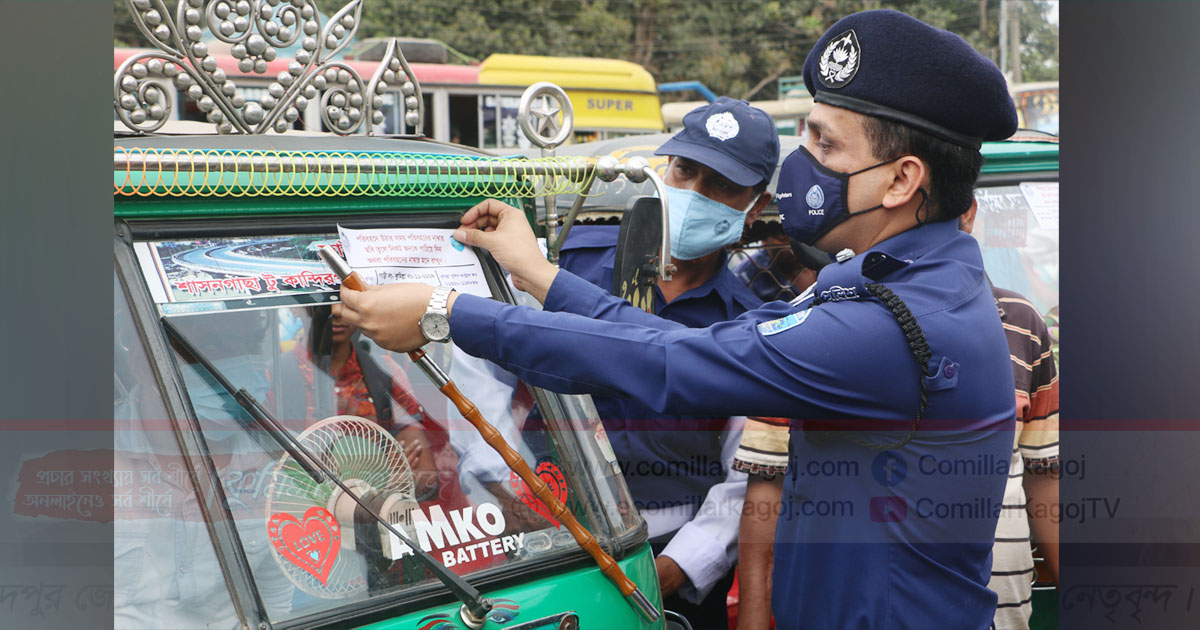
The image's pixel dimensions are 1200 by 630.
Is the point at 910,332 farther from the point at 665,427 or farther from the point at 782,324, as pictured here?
the point at 665,427

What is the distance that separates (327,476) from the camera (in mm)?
1776

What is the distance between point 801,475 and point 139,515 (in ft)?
4.03

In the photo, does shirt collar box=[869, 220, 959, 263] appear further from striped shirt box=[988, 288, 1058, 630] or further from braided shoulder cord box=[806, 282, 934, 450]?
striped shirt box=[988, 288, 1058, 630]

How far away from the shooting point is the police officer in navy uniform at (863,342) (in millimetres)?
1752

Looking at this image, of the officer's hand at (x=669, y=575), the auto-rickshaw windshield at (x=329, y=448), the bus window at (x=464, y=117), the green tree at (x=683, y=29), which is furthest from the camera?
the green tree at (x=683, y=29)

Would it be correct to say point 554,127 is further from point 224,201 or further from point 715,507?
point 715,507

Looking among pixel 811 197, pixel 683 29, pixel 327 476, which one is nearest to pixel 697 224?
pixel 811 197

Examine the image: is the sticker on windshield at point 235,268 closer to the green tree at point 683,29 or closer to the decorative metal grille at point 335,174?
the decorative metal grille at point 335,174

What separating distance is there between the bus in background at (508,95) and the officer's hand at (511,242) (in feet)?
26.3

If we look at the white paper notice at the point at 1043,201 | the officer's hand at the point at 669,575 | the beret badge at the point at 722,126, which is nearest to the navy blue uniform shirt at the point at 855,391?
the officer's hand at the point at 669,575

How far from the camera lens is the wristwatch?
5.81ft

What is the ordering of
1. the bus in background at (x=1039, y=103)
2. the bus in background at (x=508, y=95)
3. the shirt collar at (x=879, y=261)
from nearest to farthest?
the shirt collar at (x=879, y=261)
the bus in background at (x=508, y=95)
the bus in background at (x=1039, y=103)
